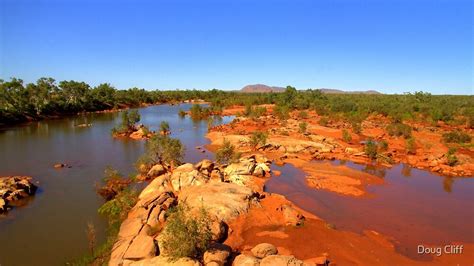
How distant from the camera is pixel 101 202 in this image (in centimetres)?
1798

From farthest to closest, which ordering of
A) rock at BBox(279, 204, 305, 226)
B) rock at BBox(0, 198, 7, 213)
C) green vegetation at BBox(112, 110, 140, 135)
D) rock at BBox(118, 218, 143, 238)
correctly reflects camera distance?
green vegetation at BBox(112, 110, 140, 135) → rock at BBox(0, 198, 7, 213) → rock at BBox(279, 204, 305, 226) → rock at BBox(118, 218, 143, 238)

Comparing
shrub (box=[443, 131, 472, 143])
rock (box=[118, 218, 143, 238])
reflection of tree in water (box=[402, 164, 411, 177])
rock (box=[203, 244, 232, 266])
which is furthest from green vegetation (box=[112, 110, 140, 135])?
shrub (box=[443, 131, 472, 143])

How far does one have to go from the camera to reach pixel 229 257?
10.9m

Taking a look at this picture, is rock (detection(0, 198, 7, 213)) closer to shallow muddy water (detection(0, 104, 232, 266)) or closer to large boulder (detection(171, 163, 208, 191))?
shallow muddy water (detection(0, 104, 232, 266))

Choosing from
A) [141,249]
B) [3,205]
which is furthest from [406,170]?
[3,205]

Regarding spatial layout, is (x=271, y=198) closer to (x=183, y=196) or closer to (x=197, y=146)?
(x=183, y=196)

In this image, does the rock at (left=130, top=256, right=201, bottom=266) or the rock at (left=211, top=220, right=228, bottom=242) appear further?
the rock at (left=211, top=220, right=228, bottom=242)

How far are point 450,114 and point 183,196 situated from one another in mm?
51561

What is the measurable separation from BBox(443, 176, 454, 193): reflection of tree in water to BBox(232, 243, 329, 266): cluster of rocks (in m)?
15.0

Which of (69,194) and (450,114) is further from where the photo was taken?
(450,114)

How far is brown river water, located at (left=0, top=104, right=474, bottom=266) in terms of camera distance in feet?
45.0

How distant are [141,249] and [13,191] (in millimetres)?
12048

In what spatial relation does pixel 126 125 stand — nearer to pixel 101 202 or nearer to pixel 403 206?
pixel 101 202

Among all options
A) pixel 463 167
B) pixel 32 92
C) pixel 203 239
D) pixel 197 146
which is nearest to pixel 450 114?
pixel 463 167
